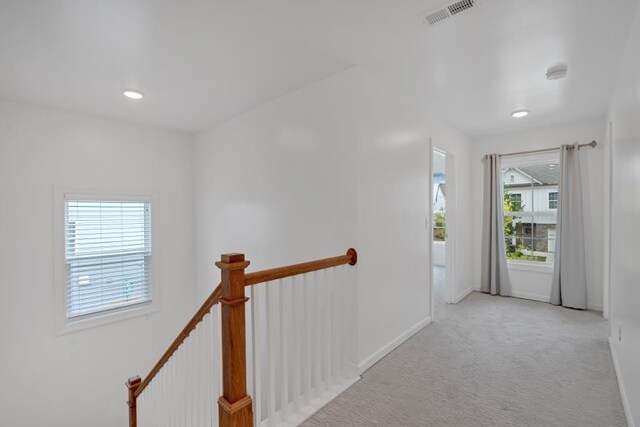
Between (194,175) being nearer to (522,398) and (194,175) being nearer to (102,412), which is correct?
(102,412)

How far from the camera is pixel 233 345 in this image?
1.45 meters

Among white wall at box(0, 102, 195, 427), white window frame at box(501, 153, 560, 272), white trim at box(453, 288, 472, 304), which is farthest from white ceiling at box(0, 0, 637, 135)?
white trim at box(453, 288, 472, 304)

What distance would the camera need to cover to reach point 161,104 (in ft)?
9.96

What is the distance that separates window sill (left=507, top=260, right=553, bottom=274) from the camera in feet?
13.3

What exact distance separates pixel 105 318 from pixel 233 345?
2.91 metres

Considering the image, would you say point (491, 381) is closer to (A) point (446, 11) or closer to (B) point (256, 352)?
(B) point (256, 352)

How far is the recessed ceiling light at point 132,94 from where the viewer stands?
8.85ft

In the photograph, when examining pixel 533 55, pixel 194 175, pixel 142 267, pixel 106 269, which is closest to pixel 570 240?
pixel 533 55

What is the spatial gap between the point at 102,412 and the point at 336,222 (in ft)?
11.6

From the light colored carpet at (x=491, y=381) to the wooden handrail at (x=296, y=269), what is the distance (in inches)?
35.4

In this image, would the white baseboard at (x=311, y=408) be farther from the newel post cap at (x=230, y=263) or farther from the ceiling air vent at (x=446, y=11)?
the ceiling air vent at (x=446, y=11)

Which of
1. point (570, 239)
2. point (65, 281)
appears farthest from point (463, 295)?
point (65, 281)

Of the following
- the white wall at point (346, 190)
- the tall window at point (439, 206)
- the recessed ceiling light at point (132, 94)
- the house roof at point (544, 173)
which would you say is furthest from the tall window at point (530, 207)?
the recessed ceiling light at point (132, 94)

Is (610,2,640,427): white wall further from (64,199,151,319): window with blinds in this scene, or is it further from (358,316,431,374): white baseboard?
(64,199,151,319): window with blinds
